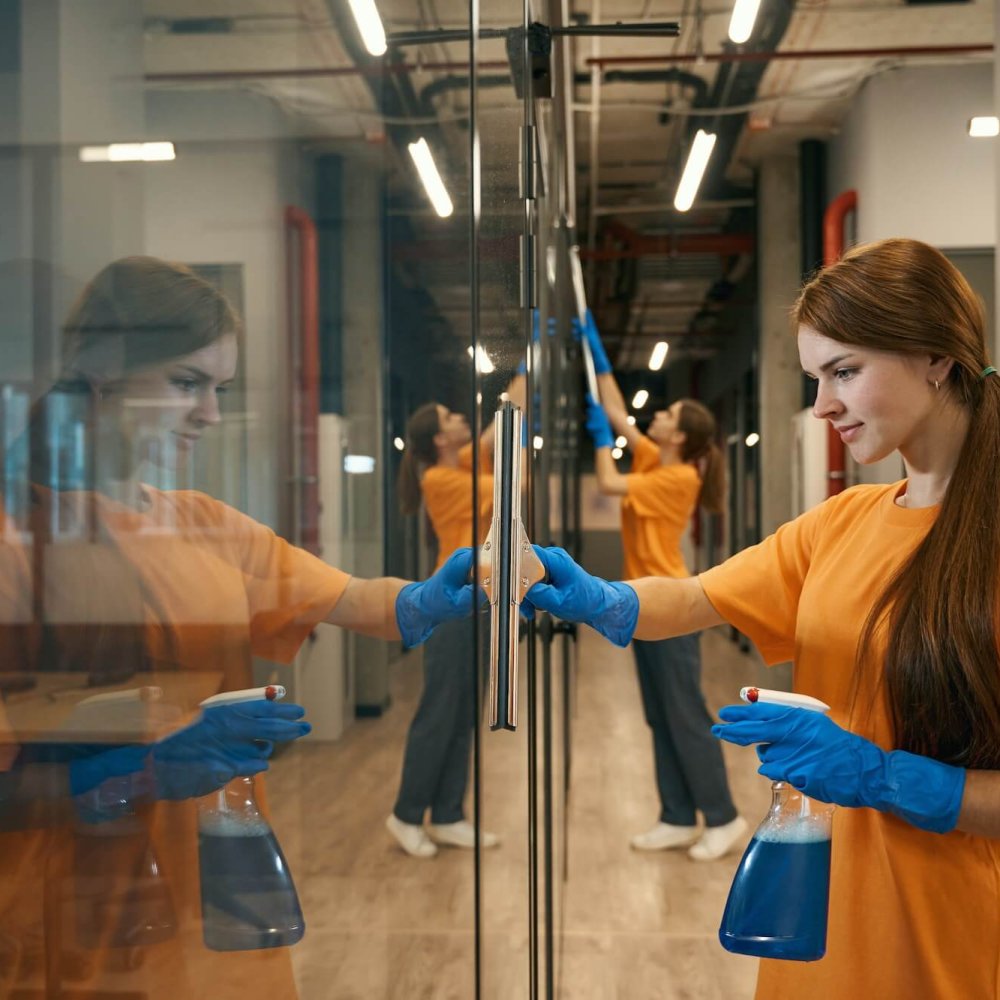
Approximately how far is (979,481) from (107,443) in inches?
43.4

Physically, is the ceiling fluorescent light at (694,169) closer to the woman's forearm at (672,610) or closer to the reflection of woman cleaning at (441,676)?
the woman's forearm at (672,610)

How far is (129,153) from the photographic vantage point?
0.25 m

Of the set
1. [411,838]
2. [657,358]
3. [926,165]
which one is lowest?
[411,838]

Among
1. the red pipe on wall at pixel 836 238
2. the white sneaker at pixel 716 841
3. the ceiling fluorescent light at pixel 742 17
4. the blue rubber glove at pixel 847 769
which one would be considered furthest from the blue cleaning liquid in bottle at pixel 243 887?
the ceiling fluorescent light at pixel 742 17

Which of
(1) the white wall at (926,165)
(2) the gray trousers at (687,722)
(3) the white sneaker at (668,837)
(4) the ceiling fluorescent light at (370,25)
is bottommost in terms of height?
(3) the white sneaker at (668,837)

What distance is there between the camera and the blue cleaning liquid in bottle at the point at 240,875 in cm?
33

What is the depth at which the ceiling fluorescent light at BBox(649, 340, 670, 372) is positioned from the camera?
3.55m

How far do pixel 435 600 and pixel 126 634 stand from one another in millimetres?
523

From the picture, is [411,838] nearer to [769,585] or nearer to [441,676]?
[441,676]

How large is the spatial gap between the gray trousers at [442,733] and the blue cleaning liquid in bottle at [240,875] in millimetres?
190

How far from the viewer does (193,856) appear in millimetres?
317

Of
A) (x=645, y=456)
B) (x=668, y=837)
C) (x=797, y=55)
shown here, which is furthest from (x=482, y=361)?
(x=797, y=55)

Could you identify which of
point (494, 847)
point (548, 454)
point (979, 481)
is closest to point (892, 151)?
point (548, 454)

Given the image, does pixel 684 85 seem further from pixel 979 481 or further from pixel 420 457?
pixel 420 457
